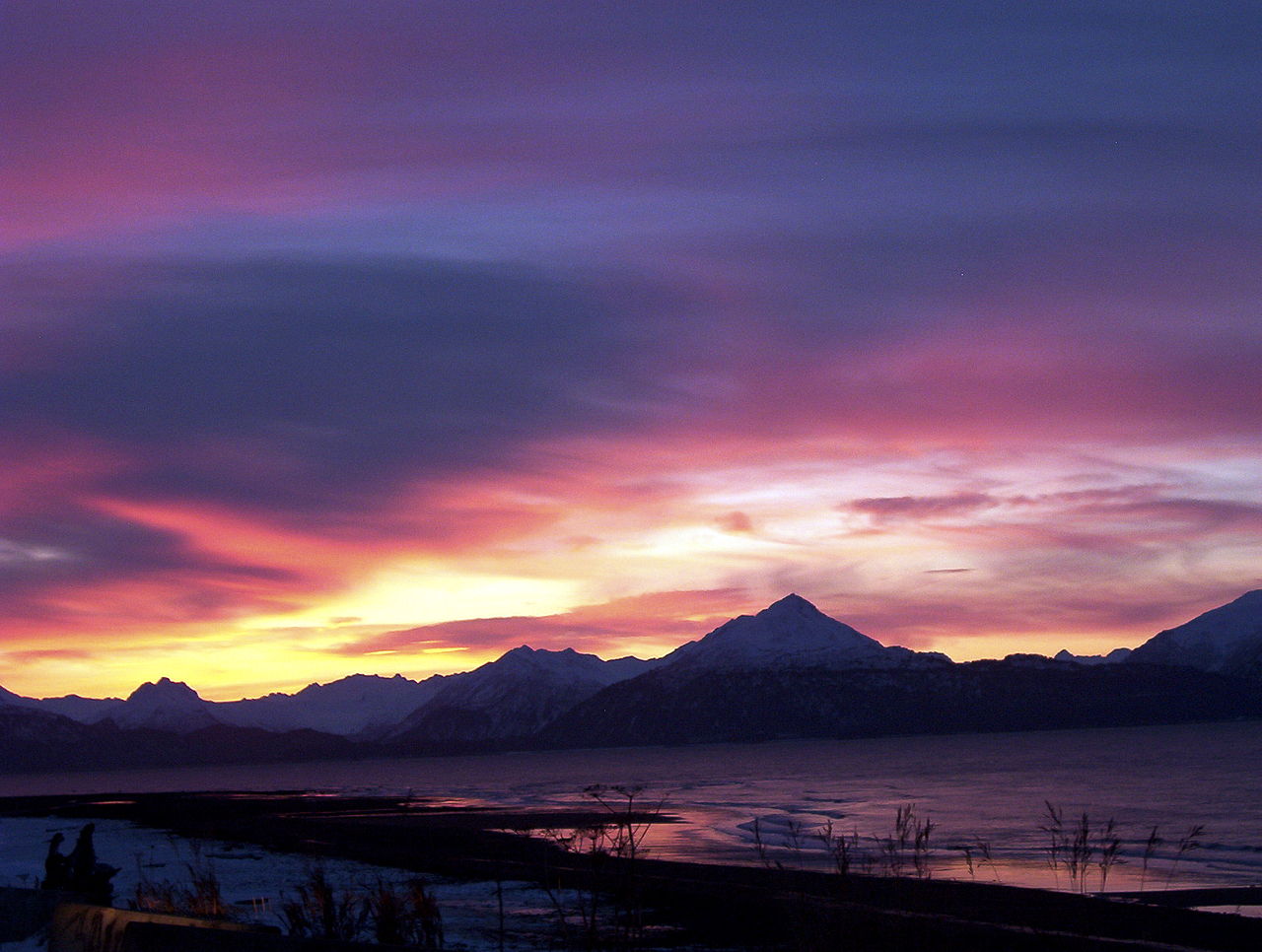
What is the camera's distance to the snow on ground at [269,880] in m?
18.2

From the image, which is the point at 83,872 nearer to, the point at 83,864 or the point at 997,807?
the point at 83,864

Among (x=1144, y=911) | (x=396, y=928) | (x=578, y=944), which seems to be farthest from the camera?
(x=1144, y=911)

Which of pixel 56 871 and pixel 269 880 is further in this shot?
pixel 269 880

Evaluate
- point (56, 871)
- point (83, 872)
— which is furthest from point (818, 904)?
point (56, 871)

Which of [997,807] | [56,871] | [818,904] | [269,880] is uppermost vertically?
[818,904]

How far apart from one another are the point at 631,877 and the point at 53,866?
34.7 feet

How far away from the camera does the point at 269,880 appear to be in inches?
1114

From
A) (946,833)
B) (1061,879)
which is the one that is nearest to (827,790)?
(946,833)

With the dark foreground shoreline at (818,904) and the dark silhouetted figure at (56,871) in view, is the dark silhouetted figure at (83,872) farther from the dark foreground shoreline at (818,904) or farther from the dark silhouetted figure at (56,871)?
the dark foreground shoreline at (818,904)

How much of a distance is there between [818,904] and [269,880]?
20.5m

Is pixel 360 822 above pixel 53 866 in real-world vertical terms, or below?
below

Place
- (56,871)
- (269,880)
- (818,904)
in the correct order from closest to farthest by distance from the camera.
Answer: (818,904), (56,871), (269,880)

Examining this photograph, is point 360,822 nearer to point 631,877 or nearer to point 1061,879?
point 1061,879

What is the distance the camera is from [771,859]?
3456 cm
